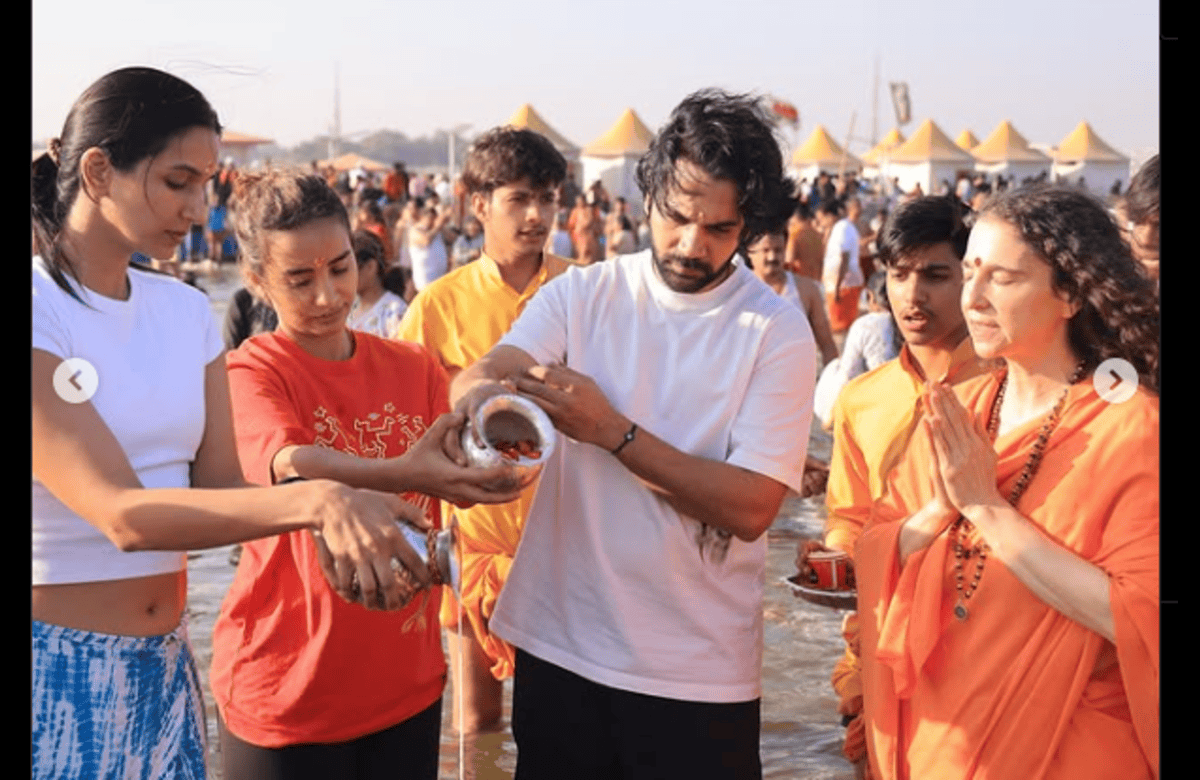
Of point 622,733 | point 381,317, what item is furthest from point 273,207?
point 381,317

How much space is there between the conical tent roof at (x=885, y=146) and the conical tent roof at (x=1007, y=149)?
2.31 metres

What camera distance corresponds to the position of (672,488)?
2928 mm

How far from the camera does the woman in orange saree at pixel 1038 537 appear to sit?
2.73m

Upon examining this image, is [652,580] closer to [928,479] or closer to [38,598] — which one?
[928,479]

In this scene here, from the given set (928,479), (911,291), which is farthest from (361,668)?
(911,291)

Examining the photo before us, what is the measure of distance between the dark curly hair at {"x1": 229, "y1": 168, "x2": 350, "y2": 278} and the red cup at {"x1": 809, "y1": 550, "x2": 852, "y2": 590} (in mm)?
1410

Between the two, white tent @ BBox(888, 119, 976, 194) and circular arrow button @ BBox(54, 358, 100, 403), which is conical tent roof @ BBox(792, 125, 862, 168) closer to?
white tent @ BBox(888, 119, 976, 194)

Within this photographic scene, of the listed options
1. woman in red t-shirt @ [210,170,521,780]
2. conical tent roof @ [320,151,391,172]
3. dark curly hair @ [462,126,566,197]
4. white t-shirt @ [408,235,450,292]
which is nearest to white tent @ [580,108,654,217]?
conical tent roof @ [320,151,391,172]

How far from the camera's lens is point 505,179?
16.9 ft

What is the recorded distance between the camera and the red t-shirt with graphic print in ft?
10.5

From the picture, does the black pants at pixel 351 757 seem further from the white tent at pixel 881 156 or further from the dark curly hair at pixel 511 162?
the white tent at pixel 881 156

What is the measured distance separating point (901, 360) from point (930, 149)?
36.8m

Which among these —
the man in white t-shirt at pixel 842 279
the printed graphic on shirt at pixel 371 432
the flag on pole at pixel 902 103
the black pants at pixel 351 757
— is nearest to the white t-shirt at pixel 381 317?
the printed graphic on shirt at pixel 371 432
